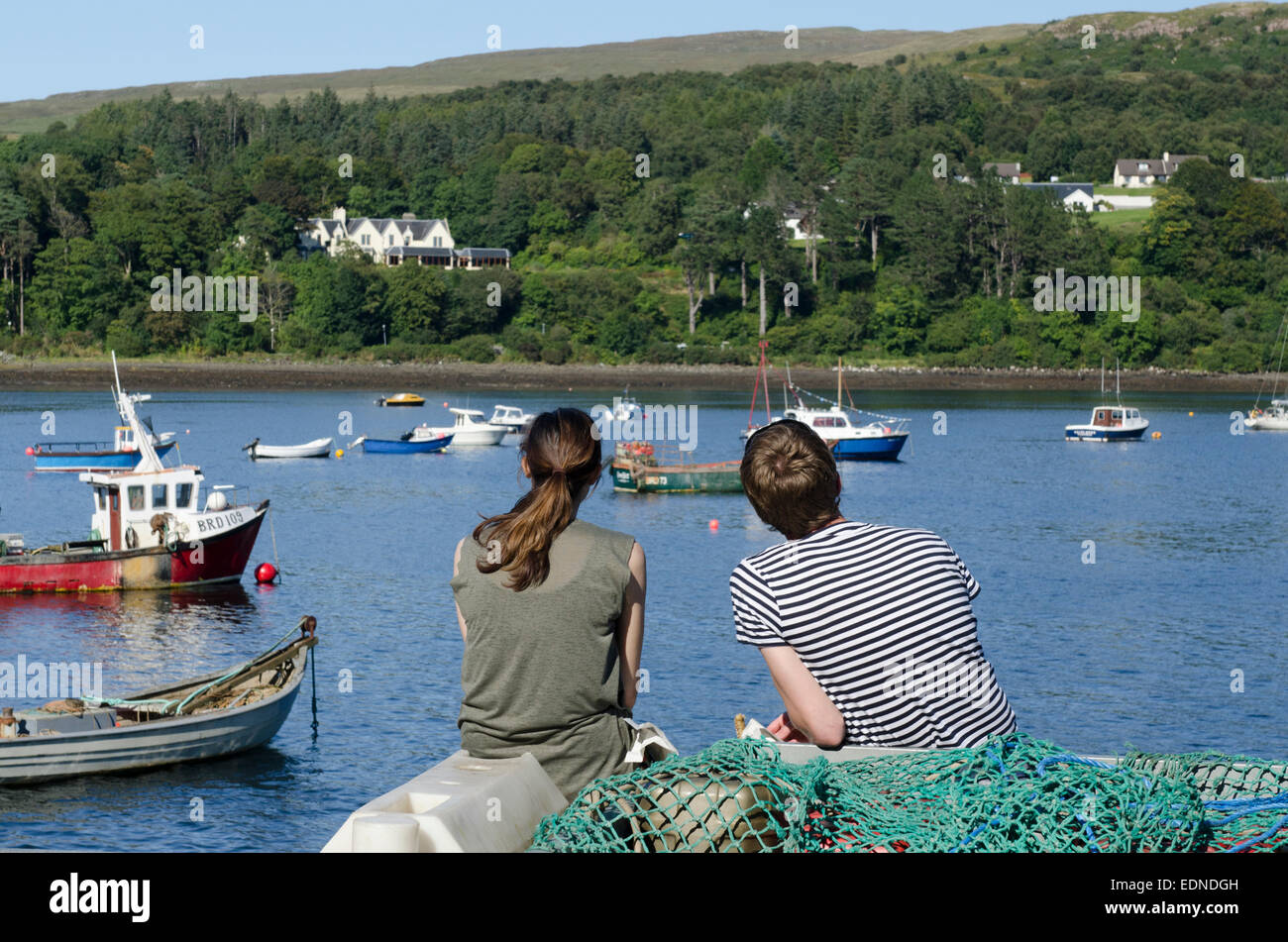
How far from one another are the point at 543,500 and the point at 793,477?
80 centimetres

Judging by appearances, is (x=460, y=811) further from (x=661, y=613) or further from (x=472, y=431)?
(x=472, y=431)

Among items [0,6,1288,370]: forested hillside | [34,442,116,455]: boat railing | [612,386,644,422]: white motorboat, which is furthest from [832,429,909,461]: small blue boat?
[0,6,1288,370]: forested hillside

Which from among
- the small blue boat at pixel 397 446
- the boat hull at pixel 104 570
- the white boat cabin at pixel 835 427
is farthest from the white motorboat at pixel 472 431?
the boat hull at pixel 104 570

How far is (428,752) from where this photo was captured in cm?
1831

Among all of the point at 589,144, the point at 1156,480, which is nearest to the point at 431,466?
the point at 1156,480

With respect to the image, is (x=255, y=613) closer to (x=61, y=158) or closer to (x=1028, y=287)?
(x=1028, y=287)

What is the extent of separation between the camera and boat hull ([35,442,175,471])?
55844 mm

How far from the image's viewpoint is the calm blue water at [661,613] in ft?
55.1

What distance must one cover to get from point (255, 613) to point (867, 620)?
24746mm

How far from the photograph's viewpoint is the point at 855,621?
4.71 m

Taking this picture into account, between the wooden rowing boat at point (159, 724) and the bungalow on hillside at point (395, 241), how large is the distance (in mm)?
124846

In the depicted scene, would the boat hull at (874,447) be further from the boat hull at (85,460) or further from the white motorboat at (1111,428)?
the boat hull at (85,460)

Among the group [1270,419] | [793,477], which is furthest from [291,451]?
[793,477]

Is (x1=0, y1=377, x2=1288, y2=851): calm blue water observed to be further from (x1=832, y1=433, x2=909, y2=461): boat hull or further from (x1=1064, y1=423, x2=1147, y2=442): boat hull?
(x1=1064, y1=423, x2=1147, y2=442): boat hull
